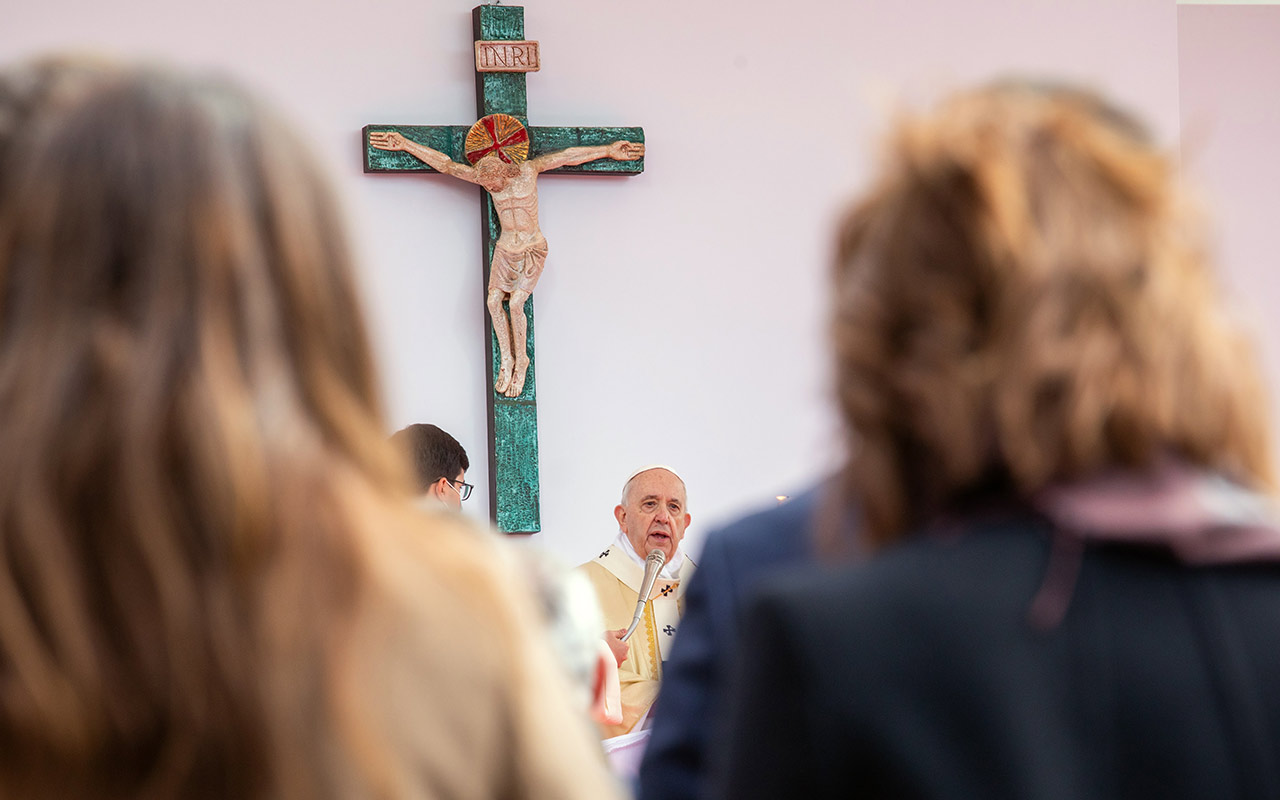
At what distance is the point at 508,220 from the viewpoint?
524 cm

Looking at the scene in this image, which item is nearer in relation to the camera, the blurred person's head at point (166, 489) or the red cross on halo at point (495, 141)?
the blurred person's head at point (166, 489)

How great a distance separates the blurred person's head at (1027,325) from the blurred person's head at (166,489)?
33cm

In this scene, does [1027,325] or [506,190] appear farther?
[506,190]

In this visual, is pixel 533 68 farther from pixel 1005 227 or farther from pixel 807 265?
pixel 1005 227

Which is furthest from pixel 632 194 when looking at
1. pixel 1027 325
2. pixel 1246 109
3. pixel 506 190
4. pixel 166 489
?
pixel 166 489

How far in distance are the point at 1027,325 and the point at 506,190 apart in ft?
14.5

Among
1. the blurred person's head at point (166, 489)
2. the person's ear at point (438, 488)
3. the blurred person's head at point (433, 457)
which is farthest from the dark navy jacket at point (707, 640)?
the person's ear at point (438, 488)

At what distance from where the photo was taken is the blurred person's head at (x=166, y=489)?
32.1 inches

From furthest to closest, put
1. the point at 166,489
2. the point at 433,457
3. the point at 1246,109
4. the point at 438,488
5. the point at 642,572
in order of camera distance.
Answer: the point at 1246,109
the point at 642,572
the point at 438,488
the point at 433,457
the point at 166,489

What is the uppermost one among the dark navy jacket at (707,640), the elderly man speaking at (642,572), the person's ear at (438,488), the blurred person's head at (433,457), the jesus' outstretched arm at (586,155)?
the jesus' outstretched arm at (586,155)

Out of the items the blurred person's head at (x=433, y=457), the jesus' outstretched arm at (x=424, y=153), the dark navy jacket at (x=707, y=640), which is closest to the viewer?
the dark navy jacket at (x=707, y=640)

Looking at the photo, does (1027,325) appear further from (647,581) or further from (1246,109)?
(1246,109)

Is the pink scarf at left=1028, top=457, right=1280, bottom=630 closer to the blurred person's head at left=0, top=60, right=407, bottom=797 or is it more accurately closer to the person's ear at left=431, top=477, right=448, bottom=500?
the blurred person's head at left=0, top=60, right=407, bottom=797

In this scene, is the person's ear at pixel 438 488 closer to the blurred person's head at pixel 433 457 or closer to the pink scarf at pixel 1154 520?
the blurred person's head at pixel 433 457
